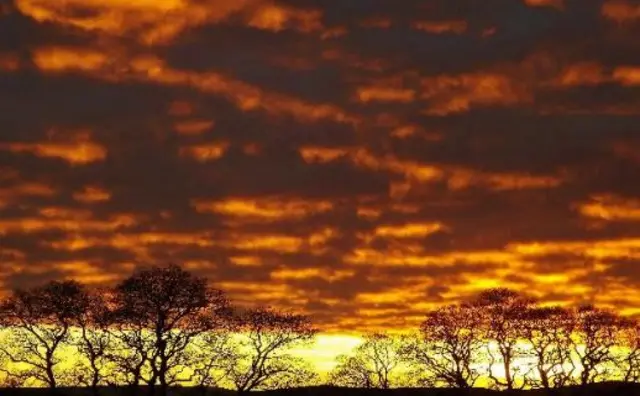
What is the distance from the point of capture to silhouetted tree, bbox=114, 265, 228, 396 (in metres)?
95.1

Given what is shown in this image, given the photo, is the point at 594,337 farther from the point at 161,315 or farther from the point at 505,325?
the point at 161,315

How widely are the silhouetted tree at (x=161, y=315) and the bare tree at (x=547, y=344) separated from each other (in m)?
43.6

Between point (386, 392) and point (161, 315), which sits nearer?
point (161, 315)

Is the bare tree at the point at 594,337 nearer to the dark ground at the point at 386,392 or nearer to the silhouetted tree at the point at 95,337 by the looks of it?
the dark ground at the point at 386,392

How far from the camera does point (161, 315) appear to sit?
313ft

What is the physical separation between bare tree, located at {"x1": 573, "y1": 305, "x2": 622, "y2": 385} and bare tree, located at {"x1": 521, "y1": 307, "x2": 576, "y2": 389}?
1.45 m

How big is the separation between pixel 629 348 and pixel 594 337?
17.5 ft

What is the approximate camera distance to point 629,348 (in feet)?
400

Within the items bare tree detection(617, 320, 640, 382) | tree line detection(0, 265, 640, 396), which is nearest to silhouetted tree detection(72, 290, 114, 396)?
tree line detection(0, 265, 640, 396)

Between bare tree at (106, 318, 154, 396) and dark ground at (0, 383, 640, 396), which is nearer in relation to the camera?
bare tree at (106, 318, 154, 396)

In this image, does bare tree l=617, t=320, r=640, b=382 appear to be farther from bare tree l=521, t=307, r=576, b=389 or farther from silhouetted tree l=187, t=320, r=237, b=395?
silhouetted tree l=187, t=320, r=237, b=395

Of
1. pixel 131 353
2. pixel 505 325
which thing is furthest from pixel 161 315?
pixel 505 325

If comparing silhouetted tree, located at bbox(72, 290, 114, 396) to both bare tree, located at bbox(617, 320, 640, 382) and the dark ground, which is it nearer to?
the dark ground

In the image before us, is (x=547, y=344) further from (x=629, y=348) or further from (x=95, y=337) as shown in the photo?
(x=95, y=337)
